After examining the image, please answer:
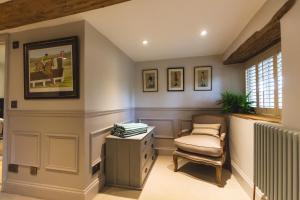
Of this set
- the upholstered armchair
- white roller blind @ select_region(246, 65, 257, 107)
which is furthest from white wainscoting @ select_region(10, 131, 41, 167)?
white roller blind @ select_region(246, 65, 257, 107)

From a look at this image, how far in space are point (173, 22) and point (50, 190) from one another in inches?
100

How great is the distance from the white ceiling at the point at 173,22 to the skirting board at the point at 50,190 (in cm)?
202

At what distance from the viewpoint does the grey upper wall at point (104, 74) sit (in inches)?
77.0

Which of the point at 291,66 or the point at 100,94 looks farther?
the point at 100,94

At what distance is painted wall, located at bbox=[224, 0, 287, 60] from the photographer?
1377 mm

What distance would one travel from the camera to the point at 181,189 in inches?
85.3

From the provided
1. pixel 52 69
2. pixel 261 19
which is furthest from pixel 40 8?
pixel 261 19

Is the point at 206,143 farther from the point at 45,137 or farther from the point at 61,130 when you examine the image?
the point at 45,137

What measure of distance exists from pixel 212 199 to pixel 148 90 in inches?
Answer: 94.3

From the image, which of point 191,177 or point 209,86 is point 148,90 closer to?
point 209,86

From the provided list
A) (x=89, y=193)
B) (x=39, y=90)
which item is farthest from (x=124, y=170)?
(x=39, y=90)

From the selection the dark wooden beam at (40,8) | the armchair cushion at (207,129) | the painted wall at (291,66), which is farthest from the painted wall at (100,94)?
the painted wall at (291,66)

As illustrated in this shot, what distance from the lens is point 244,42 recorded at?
2.09m

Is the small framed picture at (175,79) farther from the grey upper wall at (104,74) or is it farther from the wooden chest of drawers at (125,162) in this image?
the wooden chest of drawers at (125,162)
